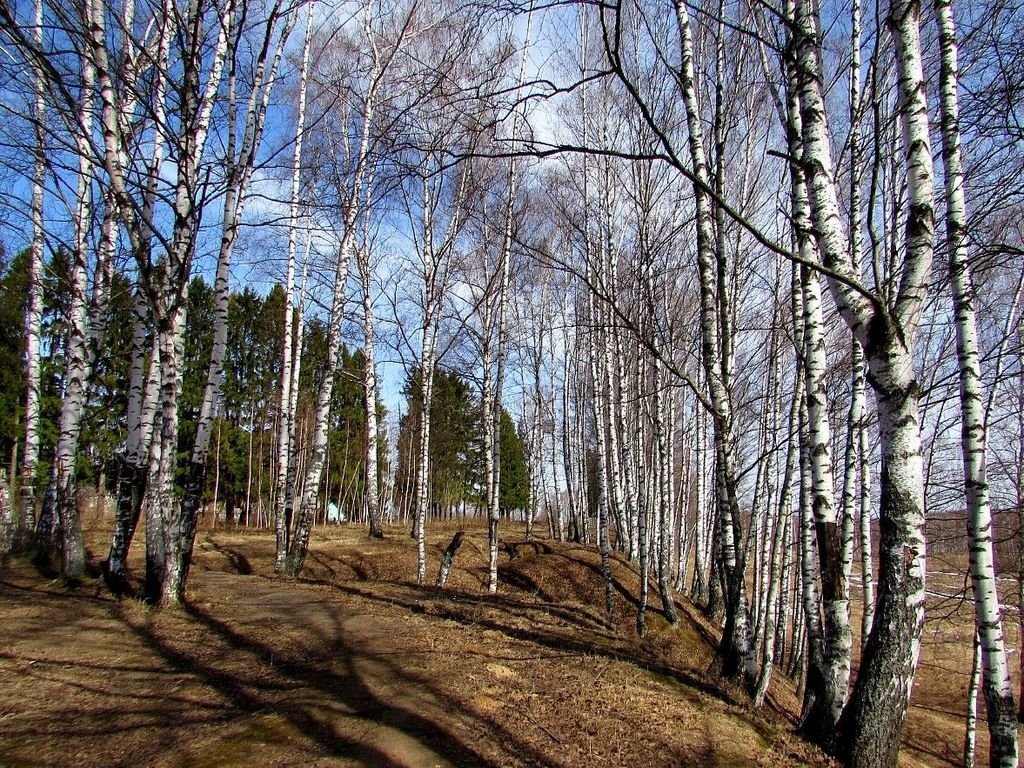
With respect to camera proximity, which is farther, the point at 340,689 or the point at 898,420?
the point at 340,689

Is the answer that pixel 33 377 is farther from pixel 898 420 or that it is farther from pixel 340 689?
pixel 898 420

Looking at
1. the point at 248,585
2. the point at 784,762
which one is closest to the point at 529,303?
the point at 248,585

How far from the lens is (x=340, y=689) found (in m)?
4.73

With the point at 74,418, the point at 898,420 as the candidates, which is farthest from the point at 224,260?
the point at 898,420

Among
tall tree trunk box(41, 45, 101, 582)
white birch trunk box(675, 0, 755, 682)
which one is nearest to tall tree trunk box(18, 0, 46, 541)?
tall tree trunk box(41, 45, 101, 582)

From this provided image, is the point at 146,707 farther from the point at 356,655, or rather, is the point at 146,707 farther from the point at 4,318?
the point at 4,318

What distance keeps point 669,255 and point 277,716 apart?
9833 mm

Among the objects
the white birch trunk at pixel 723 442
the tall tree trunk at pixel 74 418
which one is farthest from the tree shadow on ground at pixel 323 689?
the white birch trunk at pixel 723 442

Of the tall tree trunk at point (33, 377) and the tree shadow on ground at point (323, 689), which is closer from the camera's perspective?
the tree shadow on ground at point (323, 689)

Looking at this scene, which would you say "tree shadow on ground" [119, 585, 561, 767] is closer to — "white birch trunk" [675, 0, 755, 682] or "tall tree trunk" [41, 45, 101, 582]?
"tall tree trunk" [41, 45, 101, 582]

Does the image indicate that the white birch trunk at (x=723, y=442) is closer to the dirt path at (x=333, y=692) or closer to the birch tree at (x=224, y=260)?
the dirt path at (x=333, y=692)

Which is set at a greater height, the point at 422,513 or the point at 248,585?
the point at 422,513

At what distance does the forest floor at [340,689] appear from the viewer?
375 cm

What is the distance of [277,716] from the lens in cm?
414
